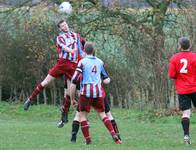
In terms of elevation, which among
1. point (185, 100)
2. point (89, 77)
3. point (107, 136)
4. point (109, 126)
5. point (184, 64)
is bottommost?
point (107, 136)

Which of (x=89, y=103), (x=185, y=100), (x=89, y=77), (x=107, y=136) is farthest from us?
(x=107, y=136)

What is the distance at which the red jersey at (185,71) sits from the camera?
499 inches

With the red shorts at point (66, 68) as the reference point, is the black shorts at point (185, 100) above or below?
below

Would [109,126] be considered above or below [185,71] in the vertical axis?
below

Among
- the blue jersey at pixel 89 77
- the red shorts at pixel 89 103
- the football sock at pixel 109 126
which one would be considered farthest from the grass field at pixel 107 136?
the blue jersey at pixel 89 77

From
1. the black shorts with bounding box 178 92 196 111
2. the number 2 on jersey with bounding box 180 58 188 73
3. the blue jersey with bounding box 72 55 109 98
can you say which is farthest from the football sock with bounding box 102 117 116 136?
the number 2 on jersey with bounding box 180 58 188 73

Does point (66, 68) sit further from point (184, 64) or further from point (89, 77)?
point (184, 64)

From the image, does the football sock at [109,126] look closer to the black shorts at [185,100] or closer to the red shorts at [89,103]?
the red shorts at [89,103]

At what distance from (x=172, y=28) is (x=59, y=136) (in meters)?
9.03

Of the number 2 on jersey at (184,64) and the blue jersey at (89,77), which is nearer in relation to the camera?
the blue jersey at (89,77)

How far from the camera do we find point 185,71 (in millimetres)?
12688

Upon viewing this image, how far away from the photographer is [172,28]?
74.0ft

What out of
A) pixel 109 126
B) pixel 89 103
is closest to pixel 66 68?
pixel 89 103

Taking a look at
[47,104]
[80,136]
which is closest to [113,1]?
[47,104]
